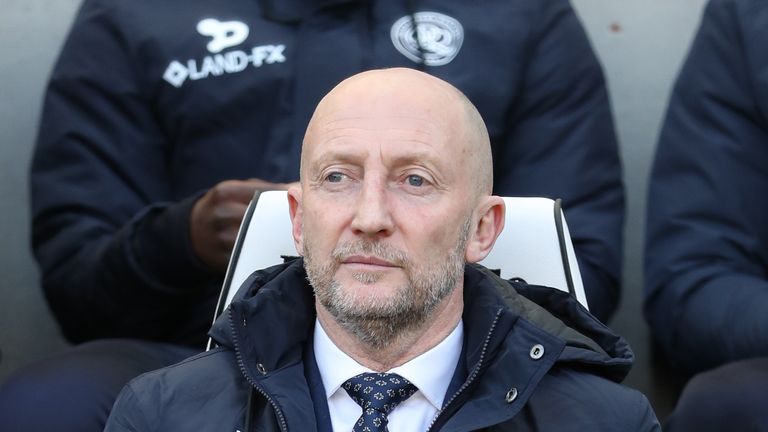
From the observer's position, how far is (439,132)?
2.22 m

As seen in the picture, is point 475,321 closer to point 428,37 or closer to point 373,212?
point 373,212

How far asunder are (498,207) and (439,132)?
0.63 ft

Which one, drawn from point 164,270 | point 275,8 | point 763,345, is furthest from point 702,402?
point 275,8

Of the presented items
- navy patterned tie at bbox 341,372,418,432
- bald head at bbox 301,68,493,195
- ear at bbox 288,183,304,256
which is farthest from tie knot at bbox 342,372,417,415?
bald head at bbox 301,68,493,195

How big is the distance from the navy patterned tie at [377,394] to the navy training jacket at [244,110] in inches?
34.7

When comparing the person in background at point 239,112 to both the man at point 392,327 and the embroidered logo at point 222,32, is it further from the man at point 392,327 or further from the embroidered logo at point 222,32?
the man at point 392,327

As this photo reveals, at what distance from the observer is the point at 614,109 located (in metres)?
3.93

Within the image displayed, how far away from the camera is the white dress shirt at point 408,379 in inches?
86.7

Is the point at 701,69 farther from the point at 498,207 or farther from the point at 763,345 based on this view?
the point at 498,207

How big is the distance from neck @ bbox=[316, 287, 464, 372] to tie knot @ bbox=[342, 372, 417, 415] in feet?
0.13

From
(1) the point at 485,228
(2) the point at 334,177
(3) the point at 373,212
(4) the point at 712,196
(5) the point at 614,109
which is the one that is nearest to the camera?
(3) the point at 373,212

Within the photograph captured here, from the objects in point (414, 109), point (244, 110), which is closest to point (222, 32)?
point (244, 110)

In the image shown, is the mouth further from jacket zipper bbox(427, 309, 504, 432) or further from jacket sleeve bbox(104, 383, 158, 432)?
jacket sleeve bbox(104, 383, 158, 432)

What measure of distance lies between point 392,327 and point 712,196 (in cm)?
121
